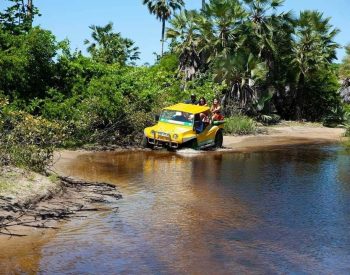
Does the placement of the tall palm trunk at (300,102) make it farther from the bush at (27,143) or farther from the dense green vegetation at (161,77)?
the bush at (27,143)

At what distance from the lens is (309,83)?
42.4 m

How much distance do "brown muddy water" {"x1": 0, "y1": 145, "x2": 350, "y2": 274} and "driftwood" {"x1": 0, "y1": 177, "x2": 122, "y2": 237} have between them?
0.39 meters

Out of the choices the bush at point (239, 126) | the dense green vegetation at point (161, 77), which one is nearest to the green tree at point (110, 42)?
the dense green vegetation at point (161, 77)

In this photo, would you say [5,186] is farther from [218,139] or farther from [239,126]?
[239,126]

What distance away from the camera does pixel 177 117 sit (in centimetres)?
2036

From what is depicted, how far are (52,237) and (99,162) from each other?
8383 millimetres

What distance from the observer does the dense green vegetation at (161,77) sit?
64.5 ft

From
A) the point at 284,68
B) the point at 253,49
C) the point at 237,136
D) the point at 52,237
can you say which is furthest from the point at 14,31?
the point at 284,68

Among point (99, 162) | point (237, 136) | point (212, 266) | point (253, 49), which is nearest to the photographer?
point (212, 266)

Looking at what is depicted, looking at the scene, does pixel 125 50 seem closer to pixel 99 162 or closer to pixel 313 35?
pixel 313 35

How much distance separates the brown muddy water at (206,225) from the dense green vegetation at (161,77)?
2.89m

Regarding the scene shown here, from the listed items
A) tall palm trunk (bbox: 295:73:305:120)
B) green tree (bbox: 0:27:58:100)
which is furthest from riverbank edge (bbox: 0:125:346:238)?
tall palm trunk (bbox: 295:73:305:120)

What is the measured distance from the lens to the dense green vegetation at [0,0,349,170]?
1966 cm

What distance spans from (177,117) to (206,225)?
11.2 meters
